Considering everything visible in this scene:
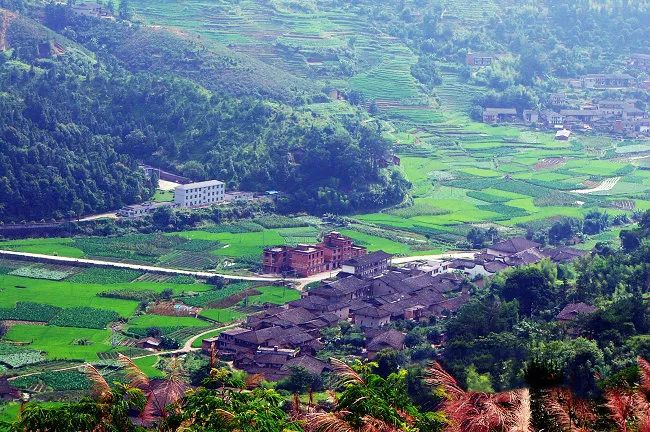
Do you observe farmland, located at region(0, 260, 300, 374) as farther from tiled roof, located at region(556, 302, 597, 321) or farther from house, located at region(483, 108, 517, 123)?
house, located at region(483, 108, 517, 123)

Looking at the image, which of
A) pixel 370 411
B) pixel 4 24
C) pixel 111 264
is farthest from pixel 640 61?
pixel 370 411

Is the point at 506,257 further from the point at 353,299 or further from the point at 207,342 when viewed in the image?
the point at 207,342

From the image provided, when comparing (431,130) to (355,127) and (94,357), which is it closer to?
(355,127)

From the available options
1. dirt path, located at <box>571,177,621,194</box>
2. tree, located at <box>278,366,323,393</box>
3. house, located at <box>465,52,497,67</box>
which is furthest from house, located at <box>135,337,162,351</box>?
house, located at <box>465,52,497,67</box>

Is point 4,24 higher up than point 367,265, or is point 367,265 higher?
point 4,24

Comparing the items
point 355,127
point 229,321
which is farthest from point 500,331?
point 355,127

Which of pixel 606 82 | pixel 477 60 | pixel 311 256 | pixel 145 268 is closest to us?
pixel 145 268

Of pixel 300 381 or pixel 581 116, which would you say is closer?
pixel 300 381
